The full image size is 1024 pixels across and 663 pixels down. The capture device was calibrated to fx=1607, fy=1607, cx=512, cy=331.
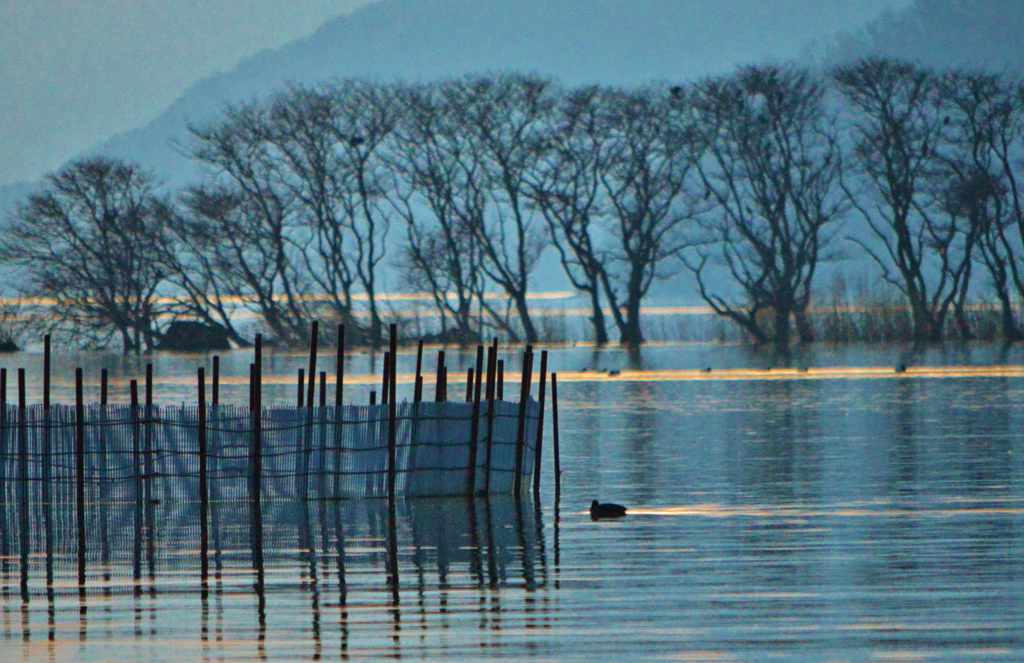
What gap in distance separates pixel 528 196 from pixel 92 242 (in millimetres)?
19559

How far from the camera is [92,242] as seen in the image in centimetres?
7112

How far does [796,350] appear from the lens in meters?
63.3

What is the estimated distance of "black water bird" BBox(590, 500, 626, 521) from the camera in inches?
589

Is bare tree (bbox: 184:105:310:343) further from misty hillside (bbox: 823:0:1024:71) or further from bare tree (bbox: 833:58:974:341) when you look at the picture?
misty hillside (bbox: 823:0:1024:71)

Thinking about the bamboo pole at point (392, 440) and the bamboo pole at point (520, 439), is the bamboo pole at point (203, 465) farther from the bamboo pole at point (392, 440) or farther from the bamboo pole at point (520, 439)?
the bamboo pole at point (520, 439)

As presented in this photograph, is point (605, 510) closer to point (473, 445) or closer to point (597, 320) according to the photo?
point (473, 445)

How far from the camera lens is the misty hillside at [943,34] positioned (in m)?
165

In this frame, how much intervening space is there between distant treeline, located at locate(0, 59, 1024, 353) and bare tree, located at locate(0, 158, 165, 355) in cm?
10

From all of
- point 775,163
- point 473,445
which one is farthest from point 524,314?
→ point 473,445

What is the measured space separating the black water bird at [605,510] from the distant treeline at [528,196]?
1982 inches

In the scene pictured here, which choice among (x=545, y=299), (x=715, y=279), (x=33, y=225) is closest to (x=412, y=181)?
(x=33, y=225)

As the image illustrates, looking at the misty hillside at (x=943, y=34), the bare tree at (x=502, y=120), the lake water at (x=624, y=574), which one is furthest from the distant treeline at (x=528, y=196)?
the misty hillside at (x=943, y=34)

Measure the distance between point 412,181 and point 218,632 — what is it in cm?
6049

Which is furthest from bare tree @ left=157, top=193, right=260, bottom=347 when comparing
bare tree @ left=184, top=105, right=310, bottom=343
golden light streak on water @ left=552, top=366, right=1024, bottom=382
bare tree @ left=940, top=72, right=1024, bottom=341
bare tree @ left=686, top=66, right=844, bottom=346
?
bare tree @ left=940, top=72, right=1024, bottom=341
